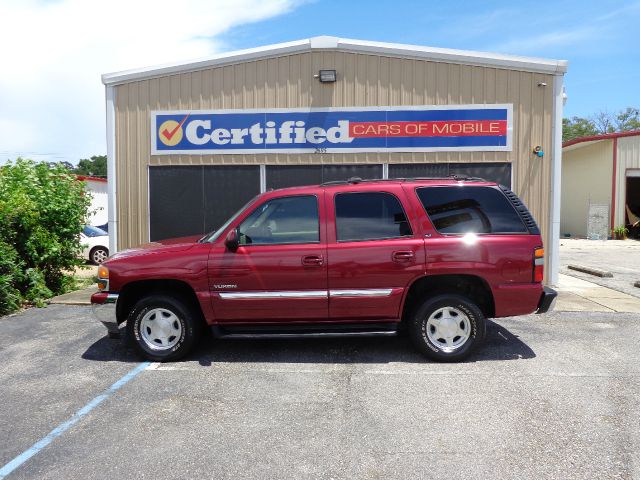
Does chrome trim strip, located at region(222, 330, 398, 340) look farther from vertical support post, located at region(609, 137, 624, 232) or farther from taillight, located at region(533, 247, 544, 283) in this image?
vertical support post, located at region(609, 137, 624, 232)

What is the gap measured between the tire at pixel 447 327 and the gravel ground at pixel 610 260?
18.3 ft

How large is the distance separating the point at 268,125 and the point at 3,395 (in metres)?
6.43

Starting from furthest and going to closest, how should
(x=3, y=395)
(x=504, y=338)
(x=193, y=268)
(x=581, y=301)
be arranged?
(x=581, y=301), (x=504, y=338), (x=193, y=268), (x=3, y=395)

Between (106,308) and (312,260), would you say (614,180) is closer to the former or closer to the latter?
(312,260)

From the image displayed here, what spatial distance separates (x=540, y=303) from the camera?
516 centimetres

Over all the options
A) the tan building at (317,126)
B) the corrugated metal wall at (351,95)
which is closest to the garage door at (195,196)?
the tan building at (317,126)

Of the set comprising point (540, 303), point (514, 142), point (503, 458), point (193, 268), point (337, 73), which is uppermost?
point (337, 73)

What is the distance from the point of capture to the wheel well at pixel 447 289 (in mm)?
5238

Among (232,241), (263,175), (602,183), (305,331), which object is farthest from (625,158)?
(232,241)

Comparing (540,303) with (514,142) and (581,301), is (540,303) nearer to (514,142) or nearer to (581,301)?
(581,301)

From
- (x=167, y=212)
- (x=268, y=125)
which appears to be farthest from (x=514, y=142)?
(x=167, y=212)

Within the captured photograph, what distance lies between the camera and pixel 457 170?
31.1ft

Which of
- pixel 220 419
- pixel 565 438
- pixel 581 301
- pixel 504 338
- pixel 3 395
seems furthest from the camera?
pixel 581 301

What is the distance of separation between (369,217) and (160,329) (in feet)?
8.10
